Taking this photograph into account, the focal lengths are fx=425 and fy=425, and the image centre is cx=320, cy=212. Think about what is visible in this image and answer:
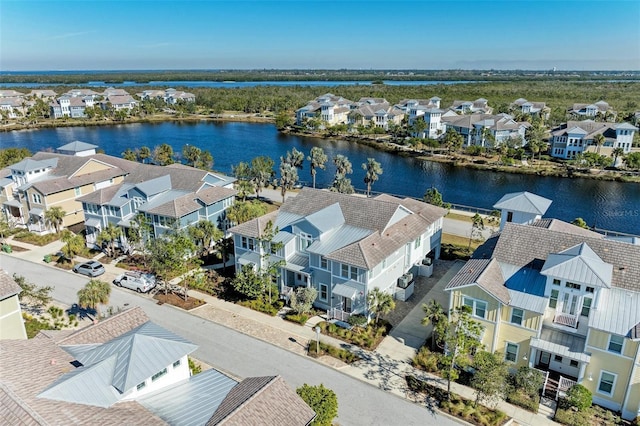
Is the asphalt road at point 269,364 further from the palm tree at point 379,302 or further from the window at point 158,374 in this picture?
the window at point 158,374

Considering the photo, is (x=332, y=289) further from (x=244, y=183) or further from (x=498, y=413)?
(x=244, y=183)

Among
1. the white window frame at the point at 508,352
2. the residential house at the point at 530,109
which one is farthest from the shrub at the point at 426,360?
the residential house at the point at 530,109

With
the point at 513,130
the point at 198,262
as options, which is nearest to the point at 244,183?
the point at 198,262

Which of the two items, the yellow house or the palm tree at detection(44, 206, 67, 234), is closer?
the yellow house

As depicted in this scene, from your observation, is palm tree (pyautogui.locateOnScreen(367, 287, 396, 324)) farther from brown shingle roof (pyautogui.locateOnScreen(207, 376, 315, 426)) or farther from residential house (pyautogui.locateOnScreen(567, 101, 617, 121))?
residential house (pyautogui.locateOnScreen(567, 101, 617, 121))

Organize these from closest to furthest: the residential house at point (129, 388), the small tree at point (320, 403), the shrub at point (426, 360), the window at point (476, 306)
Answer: the residential house at point (129, 388)
the small tree at point (320, 403)
the window at point (476, 306)
the shrub at point (426, 360)

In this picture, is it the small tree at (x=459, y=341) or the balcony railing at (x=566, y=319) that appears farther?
the balcony railing at (x=566, y=319)

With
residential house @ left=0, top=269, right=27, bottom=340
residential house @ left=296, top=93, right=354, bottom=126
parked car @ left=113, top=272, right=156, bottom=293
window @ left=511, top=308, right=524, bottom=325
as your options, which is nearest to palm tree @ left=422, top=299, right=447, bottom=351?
window @ left=511, top=308, right=524, bottom=325
